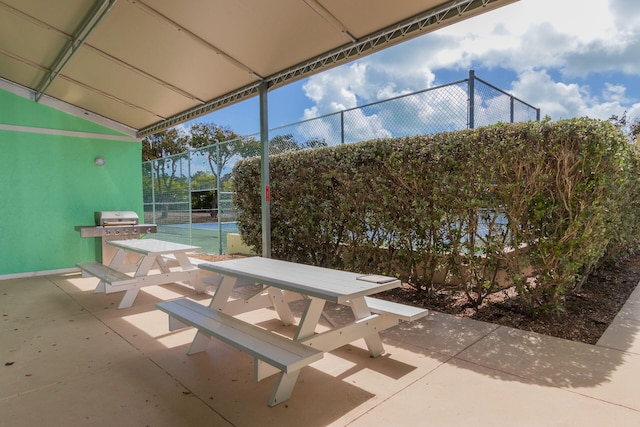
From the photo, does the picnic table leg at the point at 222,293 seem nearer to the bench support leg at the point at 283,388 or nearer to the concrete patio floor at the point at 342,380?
the concrete patio floor at the point at 342,380

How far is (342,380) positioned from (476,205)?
83.4 inches

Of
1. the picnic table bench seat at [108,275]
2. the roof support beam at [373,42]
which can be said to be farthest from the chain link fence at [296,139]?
the picnic table bench seat at [108,275]

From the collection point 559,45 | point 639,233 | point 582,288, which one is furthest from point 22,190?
point 559,45

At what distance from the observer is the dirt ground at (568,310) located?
10.7 ft

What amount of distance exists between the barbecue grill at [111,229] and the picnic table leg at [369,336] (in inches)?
206

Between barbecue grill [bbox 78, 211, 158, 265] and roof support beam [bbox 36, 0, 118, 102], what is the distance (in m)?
2.22

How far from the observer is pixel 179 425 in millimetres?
1934

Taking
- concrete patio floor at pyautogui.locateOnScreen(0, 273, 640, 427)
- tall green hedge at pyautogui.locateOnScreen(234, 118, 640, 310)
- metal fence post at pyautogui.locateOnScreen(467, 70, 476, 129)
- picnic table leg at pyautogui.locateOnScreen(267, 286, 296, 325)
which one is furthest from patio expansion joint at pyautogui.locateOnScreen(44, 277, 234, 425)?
metal fence post at pyautogui.locateOnScreen(467, 70, 476, 129)

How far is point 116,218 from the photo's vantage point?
6.47 meters

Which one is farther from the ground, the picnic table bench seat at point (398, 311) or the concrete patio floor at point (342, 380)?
the picnic table bench seat at point (398, 311)

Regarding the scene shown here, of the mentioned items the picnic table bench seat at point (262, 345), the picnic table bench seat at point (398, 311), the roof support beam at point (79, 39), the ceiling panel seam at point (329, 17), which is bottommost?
the picnic table bench seat at point (262, 345)

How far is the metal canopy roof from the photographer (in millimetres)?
3086

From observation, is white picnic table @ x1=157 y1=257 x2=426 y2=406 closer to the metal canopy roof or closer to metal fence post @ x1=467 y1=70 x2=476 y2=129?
the metal canopy roof

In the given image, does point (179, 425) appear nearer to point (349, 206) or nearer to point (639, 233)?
point (349, 206)
